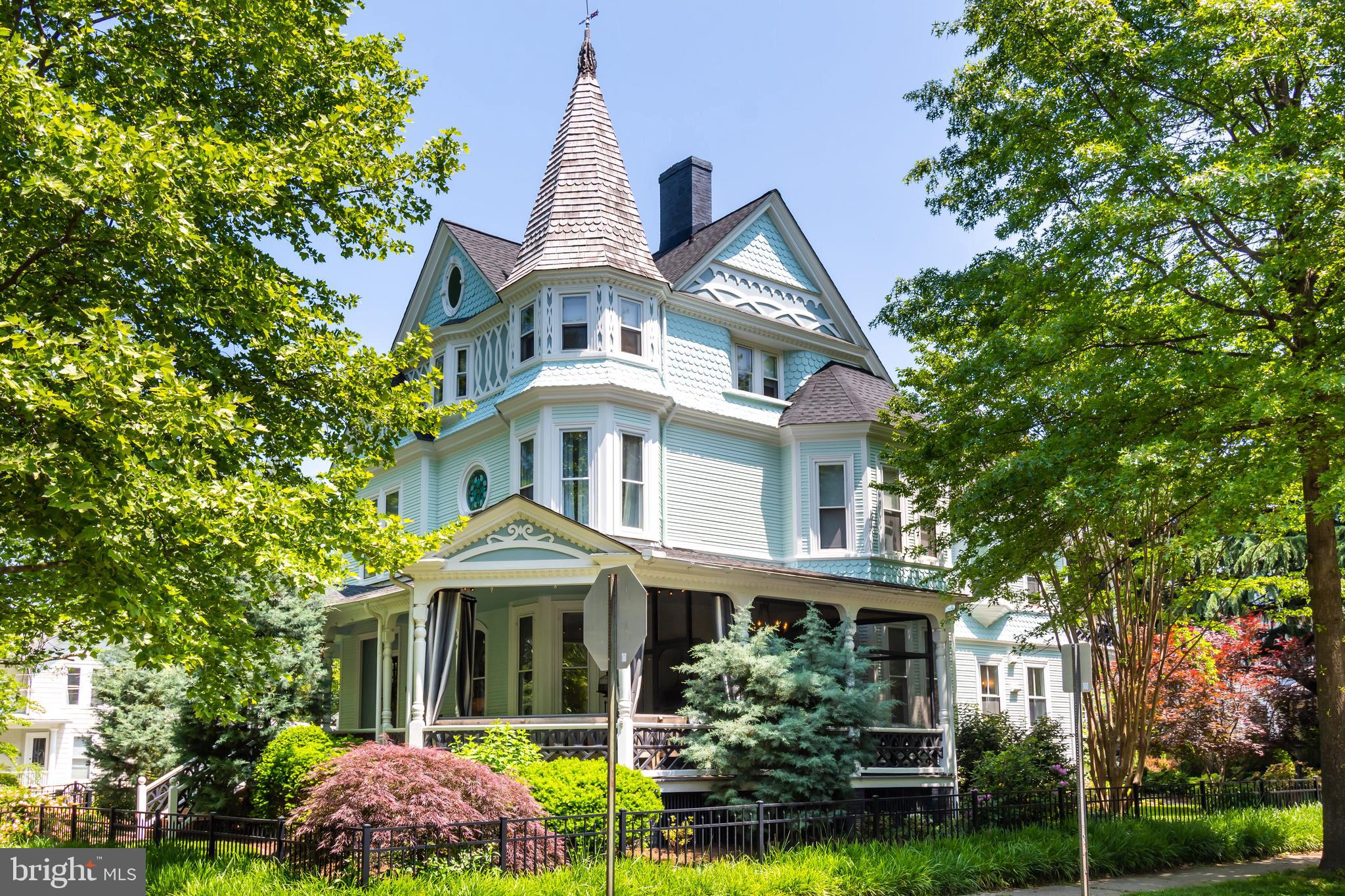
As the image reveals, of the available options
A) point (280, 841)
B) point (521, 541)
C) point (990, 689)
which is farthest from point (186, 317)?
point (990, 689)

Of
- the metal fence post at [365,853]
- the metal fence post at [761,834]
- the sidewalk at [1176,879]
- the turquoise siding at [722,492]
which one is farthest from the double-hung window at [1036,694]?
the metal fence post at [365,853]

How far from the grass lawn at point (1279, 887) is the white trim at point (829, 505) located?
1047cm

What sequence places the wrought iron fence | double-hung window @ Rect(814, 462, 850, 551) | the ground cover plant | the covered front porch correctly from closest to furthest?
the ground cover plant
the wrought iron fence
the covered front porch
double-hung window @ Rect(814, 462, 850, 551)

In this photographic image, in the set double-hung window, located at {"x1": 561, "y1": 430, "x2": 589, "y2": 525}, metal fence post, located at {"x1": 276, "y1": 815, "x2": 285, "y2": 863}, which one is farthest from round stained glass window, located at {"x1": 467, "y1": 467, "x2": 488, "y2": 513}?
metal fence post, located at {"x1": 276, "y1": 815, "x2": 285, "y2": 863}

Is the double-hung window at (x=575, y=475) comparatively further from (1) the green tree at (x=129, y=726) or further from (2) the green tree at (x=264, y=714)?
(1) the green tree at (x=129, y=726)

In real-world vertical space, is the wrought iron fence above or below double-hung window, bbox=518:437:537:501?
below

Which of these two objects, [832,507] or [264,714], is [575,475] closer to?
[832,507]

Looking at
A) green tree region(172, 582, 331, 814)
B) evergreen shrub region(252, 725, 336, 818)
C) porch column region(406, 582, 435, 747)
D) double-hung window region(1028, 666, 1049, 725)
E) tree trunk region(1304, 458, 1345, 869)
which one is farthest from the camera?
double-hung window region(1028, 666, 1049, 725)

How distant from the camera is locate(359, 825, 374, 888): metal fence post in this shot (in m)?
11.0

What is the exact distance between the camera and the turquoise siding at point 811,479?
23.7 meters

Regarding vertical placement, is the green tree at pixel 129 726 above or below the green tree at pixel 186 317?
below

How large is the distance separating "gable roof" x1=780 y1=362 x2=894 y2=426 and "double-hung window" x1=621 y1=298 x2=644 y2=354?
4.10 meters

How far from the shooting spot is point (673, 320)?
24.2 meters

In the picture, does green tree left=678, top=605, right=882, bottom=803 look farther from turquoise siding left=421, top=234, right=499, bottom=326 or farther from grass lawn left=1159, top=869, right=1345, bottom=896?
turquoise siding left=421, top=234, right=499, bottom=326
